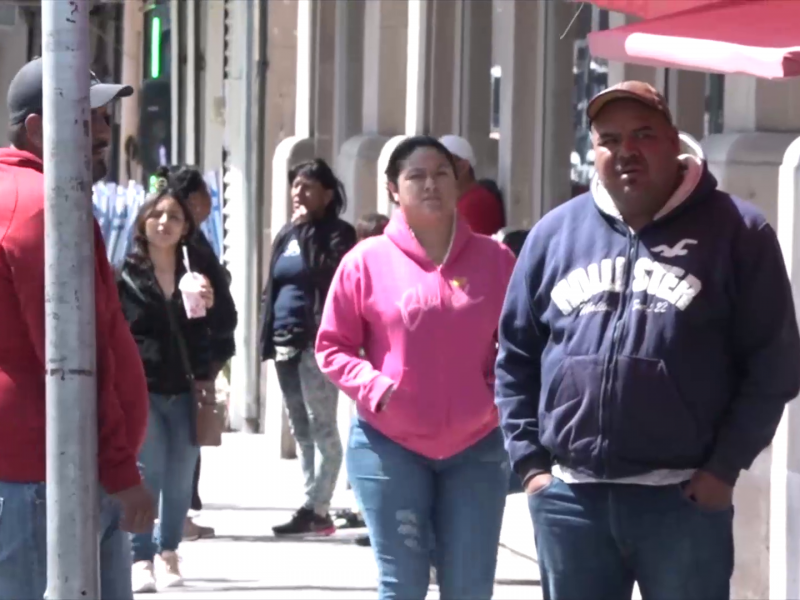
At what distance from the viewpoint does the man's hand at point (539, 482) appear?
4602 mm

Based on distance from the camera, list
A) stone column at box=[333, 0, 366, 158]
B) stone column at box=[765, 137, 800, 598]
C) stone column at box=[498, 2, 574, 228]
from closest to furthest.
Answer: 1. stone column at box=[765, 137, 800, 598]
2. stone column at box=[498, 2, 574, 228]
3. stone column at box=[333, 0, 366, 158]

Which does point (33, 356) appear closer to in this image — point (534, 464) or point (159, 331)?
point (534, 464)

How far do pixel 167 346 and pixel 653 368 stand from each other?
4169mm

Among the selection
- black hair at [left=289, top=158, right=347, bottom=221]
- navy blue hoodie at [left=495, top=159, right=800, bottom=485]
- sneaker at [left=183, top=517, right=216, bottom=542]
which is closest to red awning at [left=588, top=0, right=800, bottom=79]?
navy blue hoodie at [left=495, top=159, right=800, bottom=485]

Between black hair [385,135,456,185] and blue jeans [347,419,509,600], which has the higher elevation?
black hair [385,135,456,185]

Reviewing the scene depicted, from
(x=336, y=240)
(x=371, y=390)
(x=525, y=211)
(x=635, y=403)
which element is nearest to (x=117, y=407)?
(x=635, y=403)

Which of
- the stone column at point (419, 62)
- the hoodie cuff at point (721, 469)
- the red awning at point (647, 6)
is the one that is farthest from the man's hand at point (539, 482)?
the stone column at point (419, 62)

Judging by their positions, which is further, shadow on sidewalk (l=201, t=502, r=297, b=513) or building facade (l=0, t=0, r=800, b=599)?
shadow on sidewalk (l=201, t=502, r=297, b=513)

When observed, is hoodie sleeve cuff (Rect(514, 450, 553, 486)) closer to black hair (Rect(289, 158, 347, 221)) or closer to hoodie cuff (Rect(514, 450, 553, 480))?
hoodie cuff (Rect(514, 450, 553, 480))

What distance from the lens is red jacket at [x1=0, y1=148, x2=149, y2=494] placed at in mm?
4230

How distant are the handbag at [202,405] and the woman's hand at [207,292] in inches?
6.4

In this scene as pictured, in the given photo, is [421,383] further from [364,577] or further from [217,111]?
[217,111]

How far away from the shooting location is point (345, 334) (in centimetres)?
607

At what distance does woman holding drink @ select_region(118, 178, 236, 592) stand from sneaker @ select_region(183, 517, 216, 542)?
126cm
